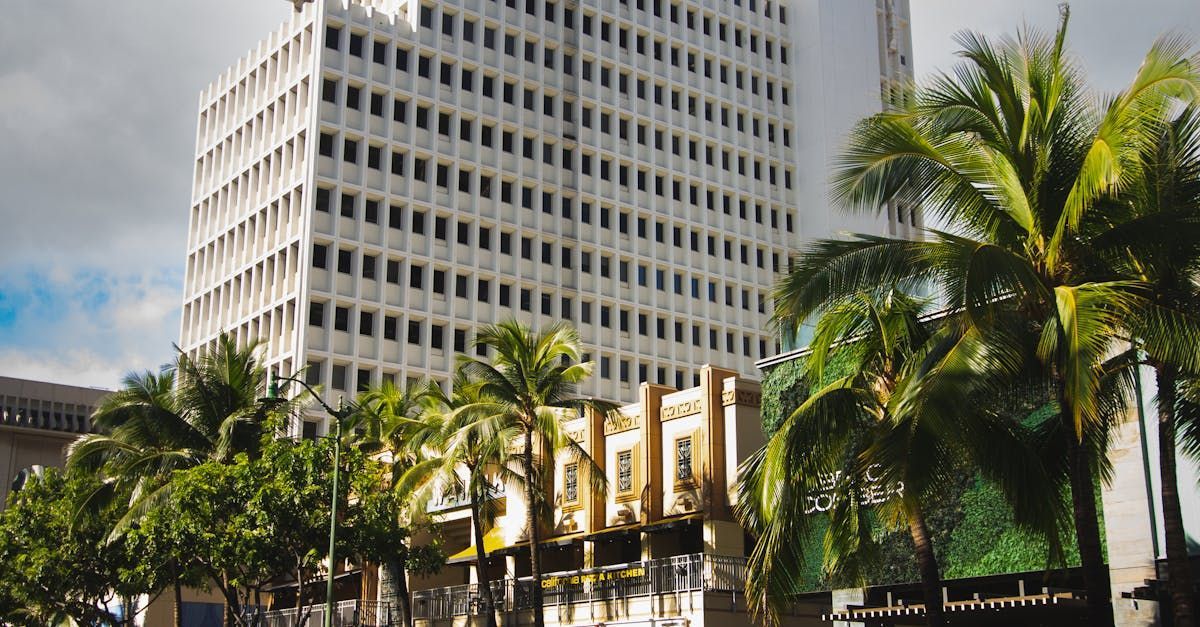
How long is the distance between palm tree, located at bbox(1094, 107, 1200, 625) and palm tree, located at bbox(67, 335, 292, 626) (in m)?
28.8

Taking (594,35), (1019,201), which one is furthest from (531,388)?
(594,35)

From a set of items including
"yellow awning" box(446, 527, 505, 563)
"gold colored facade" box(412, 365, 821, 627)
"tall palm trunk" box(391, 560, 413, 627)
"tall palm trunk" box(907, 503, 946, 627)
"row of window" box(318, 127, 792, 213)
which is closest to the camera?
"tall palm trunk" box(907, 503, 946, 627)

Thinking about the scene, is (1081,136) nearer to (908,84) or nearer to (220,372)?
(908,84)

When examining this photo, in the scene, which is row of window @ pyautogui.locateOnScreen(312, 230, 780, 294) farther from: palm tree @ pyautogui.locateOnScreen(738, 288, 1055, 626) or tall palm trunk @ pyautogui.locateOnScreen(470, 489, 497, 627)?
palm tree @ pyautogui.locateOnScreen(738, 288, 1055, 626)

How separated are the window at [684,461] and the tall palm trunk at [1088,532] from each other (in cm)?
2114

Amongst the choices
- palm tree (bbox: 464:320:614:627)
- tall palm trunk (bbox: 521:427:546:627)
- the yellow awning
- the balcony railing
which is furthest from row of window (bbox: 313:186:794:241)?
tall palm trunk (bbox: 521:427:546:627)

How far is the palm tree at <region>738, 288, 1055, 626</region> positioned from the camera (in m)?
19.1

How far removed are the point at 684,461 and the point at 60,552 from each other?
20.8m

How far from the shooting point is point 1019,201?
19.1 metres

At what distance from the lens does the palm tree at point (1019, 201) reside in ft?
59.7

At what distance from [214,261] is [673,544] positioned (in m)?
46.2

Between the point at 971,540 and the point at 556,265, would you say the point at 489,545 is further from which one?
the point at 556,265

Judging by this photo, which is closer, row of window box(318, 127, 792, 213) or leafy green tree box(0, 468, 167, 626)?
leafy green tree box(0, 468, 167, 626)

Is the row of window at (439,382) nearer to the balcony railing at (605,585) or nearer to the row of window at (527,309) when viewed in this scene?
the row of window at (527,309)
